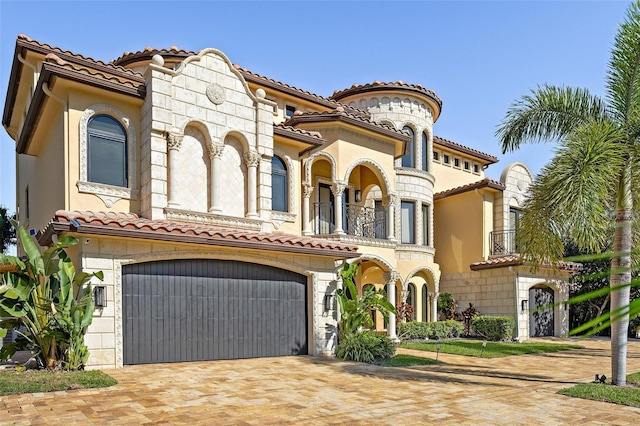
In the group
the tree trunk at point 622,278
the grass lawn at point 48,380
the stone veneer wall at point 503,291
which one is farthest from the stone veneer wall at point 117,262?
the stone veneer wall at point 503,291

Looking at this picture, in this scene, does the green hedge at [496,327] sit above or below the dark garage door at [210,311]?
below

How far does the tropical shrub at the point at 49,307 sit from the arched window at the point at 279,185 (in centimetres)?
739

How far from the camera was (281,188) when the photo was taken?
17625 mm

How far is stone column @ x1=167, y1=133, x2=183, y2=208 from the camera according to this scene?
14242 millimetres

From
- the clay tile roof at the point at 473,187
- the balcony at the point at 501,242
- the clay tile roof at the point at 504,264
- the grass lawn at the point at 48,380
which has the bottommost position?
the grass lawn at the point at 48,380

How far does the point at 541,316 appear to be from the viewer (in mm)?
23969

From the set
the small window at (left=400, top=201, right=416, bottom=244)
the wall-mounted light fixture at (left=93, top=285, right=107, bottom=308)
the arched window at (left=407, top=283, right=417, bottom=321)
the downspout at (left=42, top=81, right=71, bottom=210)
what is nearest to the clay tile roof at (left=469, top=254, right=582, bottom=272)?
the arched window at (left=407, top=283, right=417, bottom=321)

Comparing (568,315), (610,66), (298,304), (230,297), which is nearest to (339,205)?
(298,304)

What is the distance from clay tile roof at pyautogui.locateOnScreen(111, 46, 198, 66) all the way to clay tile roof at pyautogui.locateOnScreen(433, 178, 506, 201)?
14202mm

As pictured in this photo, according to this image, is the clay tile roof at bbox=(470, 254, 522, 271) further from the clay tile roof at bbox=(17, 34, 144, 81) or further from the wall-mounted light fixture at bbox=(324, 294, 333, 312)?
the clay tile roof at bbox=(17, 34, 144, 81)

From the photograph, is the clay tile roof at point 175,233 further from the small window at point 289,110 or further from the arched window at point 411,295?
the arched window at point 411,295

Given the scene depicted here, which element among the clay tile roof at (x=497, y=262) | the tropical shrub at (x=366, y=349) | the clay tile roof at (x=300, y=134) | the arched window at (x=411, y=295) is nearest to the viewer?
the tropical shrub at (x=366, y=349)

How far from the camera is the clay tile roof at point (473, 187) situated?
24.3 metres

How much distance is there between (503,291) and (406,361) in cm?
1038
